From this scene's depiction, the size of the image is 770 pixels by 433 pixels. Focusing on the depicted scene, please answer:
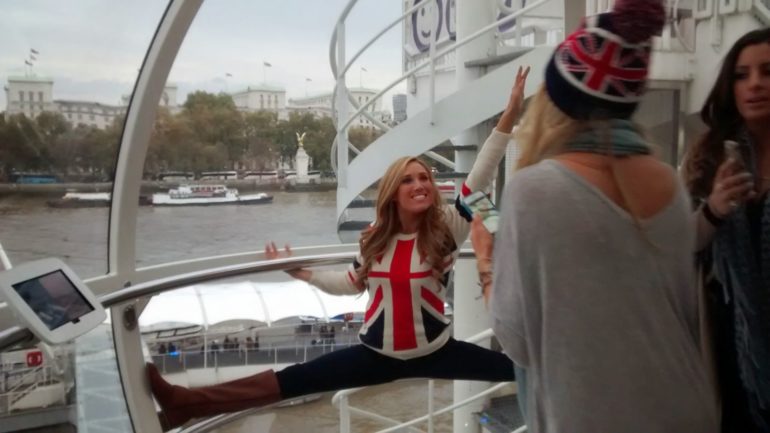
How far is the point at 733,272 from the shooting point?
0.99 meters

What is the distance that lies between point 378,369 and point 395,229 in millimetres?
422

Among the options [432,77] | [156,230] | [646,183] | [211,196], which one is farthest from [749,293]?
[432,77]

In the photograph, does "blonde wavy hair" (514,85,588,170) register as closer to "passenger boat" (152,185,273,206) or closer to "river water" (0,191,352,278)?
"river water" (0,191,352,278)

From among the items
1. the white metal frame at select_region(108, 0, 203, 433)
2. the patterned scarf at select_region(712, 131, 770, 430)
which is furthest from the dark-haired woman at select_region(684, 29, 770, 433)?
the white metal frame at select_region(108, 0, 203, 433)

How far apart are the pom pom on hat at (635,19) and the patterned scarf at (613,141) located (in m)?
0.12

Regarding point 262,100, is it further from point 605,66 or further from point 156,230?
point 605,66

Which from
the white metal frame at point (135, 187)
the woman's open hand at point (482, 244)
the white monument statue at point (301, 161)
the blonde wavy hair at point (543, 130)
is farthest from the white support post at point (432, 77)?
the blonde wavy hair at point (543, 130)

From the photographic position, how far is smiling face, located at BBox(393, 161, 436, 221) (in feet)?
6.01

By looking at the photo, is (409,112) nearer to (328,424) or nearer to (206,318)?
(206,318)

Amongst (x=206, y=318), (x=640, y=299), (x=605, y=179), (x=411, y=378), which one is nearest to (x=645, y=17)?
(x=605, y=179)

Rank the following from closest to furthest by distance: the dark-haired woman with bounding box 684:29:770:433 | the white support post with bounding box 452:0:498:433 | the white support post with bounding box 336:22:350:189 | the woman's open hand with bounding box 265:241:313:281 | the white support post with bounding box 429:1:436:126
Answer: the dark-haired woman with bounding box 684:29:770:433
the woman's open hand with bounding box 265:241:313:281
the white support post with bounding box 429:1:436:126
the white support post with bounding box 452:0:498:433
the white support post with bounding box 336:22:350:189

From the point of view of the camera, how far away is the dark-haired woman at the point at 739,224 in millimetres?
964

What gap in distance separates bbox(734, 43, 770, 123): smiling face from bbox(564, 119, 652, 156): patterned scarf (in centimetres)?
36

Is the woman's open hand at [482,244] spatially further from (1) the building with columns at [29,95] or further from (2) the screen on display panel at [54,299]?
(1) the building with columns at [29,95]
